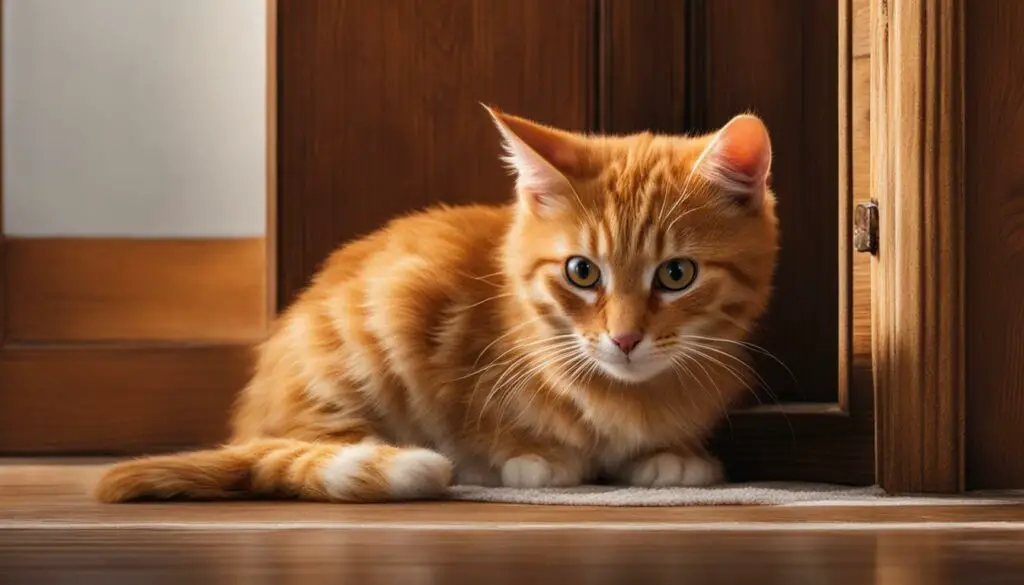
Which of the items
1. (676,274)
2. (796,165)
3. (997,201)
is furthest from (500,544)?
(796,165)

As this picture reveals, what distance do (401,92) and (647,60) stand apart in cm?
38

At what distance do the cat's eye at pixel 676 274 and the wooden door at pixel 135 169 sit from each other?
1243mm

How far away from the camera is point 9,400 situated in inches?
81.8

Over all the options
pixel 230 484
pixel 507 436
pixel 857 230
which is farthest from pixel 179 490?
pixel 857 230

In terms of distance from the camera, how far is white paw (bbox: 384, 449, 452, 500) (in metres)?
1.41

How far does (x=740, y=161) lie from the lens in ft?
5.03

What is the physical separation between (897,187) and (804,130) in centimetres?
45

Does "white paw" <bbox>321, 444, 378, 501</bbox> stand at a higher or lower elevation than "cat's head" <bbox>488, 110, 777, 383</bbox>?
lower

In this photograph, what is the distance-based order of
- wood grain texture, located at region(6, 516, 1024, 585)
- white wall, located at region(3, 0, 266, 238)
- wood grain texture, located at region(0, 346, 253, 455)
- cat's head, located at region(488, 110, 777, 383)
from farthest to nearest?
white wall, located at region(3, 0, 266, 238) → wood grain texture, located at region(0, 346, 253, 455) → cat's head, located at region(488, 110, 777, 383) → wood grain texture, located at region(6, 516, 1024, 585)

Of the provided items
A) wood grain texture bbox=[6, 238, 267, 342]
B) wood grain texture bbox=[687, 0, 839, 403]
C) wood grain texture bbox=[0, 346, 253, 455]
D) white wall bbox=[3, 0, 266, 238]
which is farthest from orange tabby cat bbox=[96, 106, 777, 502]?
Answer: white wall bbox=[3, 0, 266, 238]

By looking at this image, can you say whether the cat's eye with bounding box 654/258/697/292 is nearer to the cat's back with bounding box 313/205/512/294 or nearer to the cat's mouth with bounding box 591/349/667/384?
the cat's mouth with bounding box 591/349/667/384

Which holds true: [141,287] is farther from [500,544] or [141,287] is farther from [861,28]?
[500,544]

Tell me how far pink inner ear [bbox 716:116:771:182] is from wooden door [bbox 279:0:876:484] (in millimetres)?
362

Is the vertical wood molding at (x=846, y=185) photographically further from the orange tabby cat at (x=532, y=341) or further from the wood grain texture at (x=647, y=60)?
the wood grain texture at (x=647, y=60)
